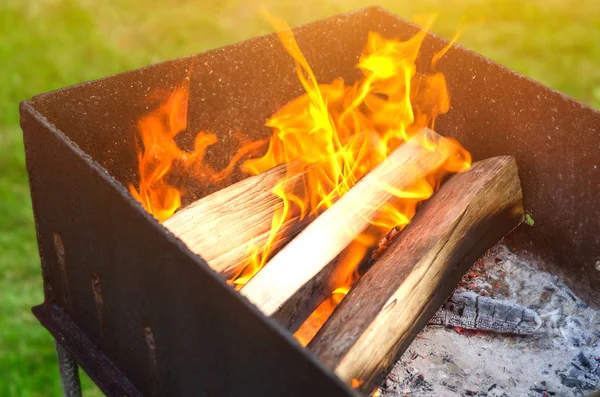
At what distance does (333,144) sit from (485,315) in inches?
32.6

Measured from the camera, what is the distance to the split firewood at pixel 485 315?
82.6 inches

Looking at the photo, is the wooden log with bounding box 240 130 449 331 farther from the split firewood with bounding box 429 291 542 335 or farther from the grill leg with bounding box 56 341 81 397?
the grill leg with bounding box 56 341 81 397

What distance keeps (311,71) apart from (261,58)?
23 centimetres

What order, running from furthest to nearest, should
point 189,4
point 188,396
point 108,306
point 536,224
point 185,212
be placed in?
1. point 189,4
2. point 536,224
3. point 185,212
4. point 108,306
5. point 188,396

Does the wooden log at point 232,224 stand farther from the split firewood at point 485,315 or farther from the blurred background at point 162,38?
the blurred background at point 162,38

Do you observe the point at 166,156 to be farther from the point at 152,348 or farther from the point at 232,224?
the point at 152,348

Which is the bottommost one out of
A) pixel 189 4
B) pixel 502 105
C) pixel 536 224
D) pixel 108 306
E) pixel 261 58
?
pixel 108 306

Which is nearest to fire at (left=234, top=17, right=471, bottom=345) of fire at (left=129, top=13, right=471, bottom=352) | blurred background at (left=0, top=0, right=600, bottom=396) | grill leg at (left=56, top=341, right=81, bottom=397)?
fire at (left=129, top=13, right=471, bottom=352)

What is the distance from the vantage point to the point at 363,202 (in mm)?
2180

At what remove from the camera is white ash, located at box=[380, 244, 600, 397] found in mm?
1942

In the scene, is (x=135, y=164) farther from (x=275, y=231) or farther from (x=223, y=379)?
(x=223, y=379)

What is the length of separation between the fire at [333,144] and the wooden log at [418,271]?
0.10 meters

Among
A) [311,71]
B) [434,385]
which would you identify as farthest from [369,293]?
[311,71]

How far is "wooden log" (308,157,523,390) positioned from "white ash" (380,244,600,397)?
9cm
